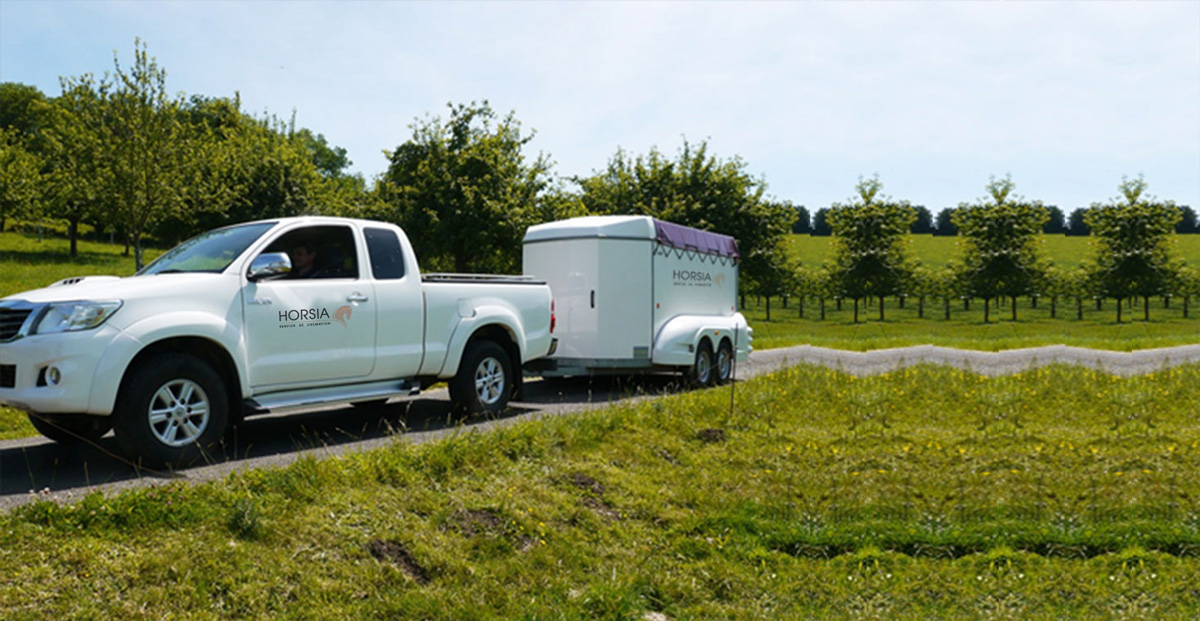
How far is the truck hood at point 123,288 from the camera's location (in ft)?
23.6

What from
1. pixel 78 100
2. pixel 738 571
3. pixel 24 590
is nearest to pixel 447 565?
pixel 738 571

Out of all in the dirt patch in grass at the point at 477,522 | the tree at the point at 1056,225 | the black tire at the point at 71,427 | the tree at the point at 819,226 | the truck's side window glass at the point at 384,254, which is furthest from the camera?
the tree at the point at 819,226

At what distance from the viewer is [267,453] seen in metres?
8.37

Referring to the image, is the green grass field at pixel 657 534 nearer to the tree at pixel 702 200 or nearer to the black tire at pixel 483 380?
the black tire at pixel 483 380

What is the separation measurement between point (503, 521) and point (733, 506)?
1.96m

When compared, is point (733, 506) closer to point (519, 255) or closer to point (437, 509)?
point (437, 509)

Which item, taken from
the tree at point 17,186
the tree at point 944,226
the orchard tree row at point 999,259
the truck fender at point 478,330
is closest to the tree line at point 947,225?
Answer: the tree at point 944,226

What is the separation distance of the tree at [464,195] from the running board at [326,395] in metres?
15.4

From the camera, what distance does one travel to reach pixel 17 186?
43.1 m

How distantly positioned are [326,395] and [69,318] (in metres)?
2.36

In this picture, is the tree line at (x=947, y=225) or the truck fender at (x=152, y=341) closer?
the truck fender at (x=152, y=341)

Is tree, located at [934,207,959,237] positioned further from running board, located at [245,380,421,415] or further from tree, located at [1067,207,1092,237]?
running board, located at [245,380,421,415]

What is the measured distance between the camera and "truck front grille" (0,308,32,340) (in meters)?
7.11

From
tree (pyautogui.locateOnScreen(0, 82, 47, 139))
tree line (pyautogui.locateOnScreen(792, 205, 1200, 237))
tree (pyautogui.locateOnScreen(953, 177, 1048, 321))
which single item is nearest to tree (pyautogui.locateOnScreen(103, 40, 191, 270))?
tree (pyautogui.locateOnScreen(953, 177, 1048, 321))
